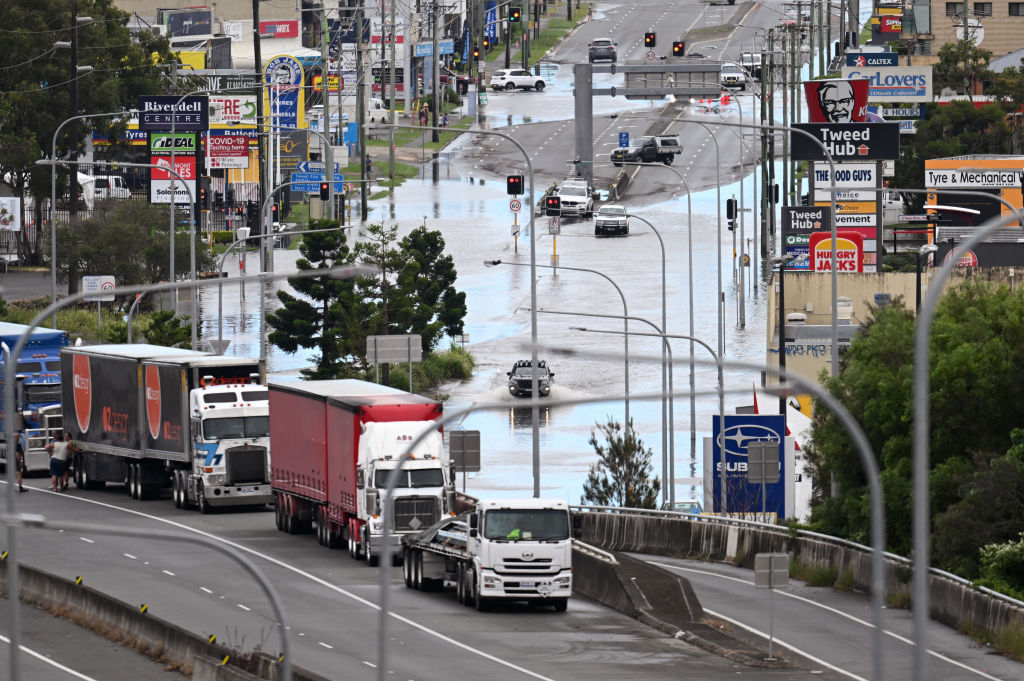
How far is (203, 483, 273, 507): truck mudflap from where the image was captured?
45500 mm

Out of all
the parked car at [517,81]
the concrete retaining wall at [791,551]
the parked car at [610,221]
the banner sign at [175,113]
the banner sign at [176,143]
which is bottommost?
the concrete retaining wall at [791,551]

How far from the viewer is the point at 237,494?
46.2m

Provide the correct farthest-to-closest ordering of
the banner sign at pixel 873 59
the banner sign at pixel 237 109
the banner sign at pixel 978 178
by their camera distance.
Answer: the banner sign at pixel 873 59 < the banner sign at pixel 237 109 < the banner sign at pixel 978 178

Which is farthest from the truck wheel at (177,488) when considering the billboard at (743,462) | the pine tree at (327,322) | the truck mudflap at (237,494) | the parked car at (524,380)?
the parked car at (524,380)

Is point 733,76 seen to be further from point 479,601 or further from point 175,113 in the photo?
point 479,601

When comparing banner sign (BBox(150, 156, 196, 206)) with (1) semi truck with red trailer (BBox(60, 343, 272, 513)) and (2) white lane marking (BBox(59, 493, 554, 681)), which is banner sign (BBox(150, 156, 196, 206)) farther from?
Result: (2) white lane marking (BBox(59, 493, 554, 681))

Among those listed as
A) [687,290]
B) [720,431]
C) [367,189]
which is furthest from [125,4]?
[720,431]

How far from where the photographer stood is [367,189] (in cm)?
10600

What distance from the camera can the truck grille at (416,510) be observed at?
3831 cm

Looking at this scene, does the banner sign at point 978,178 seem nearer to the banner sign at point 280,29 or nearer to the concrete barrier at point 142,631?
the concrete barrier at point 142,631

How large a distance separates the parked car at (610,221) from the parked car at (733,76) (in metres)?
37.5

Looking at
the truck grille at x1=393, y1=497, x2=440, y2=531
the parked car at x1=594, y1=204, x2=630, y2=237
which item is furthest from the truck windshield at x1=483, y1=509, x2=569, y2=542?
the parked car at x1=594, y1=204, x2=630, y2=237

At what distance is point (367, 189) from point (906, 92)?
3446cm

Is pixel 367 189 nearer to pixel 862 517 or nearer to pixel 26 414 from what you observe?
pixel 26 414
